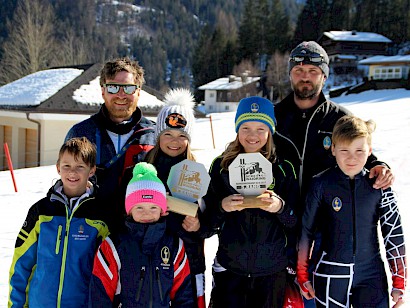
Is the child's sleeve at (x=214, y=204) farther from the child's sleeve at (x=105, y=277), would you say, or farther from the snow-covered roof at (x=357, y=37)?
the snow-covered roof at (x=357, y=37)

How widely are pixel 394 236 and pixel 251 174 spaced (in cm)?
109

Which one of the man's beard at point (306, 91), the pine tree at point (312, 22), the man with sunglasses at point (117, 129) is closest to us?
the man with sunglasses at point (117, 129)

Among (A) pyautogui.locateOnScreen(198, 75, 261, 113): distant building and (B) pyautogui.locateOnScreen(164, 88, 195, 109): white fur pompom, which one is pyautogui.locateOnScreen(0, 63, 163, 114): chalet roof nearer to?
(B) pyautogui.locateOnScreen(164, 88, 195, 109): white fur pompom

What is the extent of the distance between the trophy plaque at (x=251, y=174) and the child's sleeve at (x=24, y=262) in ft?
4.34

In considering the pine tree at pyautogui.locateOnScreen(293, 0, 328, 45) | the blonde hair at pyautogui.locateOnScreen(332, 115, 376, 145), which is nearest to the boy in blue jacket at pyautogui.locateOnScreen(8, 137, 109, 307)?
the blonde hair at pyautogui.locateOnScreen(332, 115, 376, 145)

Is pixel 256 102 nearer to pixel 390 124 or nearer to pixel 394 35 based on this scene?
pixel 390 124

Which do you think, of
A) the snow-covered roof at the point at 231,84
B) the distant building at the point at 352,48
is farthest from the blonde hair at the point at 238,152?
the distant building at the point at 352,48

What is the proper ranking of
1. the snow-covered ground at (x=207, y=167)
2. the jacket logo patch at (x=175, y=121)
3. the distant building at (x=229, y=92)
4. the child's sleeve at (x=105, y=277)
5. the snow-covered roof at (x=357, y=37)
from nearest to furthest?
the child's sleeve at (x=105, y=277) < the jacket logo patch at (x=175, y=121) < the snow-covered ground at (x=207, y=167) < the snow-covered roof at (x=357, y=37) < the distant building at (x=229, y=92)

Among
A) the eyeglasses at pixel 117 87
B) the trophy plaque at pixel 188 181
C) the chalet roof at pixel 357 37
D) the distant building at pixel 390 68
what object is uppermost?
the chalet roof at pixel 357 37

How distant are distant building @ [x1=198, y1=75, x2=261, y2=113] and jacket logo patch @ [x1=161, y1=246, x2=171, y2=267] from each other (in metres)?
52.5

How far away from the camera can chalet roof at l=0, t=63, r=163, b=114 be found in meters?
14.8

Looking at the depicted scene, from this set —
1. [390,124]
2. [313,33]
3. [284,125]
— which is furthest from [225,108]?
[284,125]

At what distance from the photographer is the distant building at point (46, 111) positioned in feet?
47.7

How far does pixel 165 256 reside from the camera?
9.25ft
